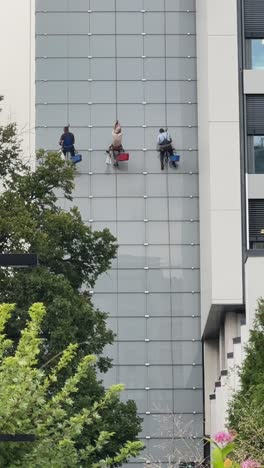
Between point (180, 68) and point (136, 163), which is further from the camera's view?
point (180, 68)

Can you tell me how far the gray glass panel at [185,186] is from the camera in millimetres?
60531

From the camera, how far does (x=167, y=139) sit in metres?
59.9

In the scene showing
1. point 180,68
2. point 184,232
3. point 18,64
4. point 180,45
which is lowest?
point 184,232

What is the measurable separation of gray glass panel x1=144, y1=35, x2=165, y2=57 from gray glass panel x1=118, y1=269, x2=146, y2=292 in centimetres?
913

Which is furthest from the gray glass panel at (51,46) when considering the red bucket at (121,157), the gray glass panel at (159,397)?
the gray glass panel at (159,397)

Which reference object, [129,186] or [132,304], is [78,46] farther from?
[132,304]

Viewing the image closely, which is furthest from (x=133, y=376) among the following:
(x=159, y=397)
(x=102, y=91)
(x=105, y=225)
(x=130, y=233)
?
(x=102, y=91)

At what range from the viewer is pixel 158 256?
60.1 meters

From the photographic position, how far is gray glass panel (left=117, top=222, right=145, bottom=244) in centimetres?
6034

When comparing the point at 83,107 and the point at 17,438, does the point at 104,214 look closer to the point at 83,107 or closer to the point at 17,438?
the point at 83,107

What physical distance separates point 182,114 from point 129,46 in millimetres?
3748

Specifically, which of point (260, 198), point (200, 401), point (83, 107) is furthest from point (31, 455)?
point (83, 107)

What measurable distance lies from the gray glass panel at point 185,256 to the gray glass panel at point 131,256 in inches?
47.0

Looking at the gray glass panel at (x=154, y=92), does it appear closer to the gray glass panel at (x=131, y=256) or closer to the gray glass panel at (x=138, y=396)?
the gray glass panel at (x=131, y=256)
